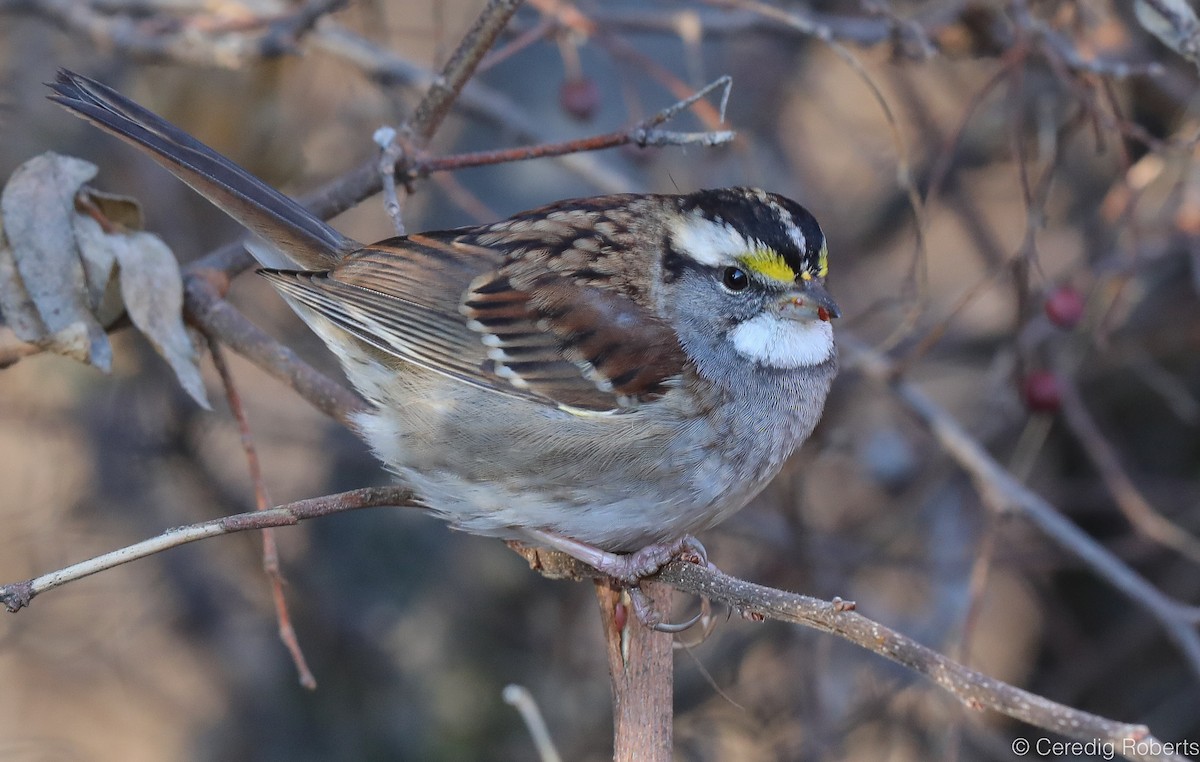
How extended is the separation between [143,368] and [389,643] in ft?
3.97

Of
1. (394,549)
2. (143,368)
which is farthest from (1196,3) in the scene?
(143,368)

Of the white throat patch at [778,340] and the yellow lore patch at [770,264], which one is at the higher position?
the yellow lore patch at [770,264]

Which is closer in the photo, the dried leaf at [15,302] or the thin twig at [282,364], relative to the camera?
the dried leaf at [15,302]

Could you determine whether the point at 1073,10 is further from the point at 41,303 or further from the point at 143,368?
the point at 143,368

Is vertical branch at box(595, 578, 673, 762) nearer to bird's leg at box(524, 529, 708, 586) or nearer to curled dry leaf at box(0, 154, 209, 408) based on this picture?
bird's leg at box(524, 529, 708, 586)

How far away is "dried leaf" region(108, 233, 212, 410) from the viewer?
245cm

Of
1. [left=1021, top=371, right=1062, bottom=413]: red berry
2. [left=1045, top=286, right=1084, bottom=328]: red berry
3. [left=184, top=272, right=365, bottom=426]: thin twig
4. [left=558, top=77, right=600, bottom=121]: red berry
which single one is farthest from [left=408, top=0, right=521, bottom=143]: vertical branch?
[left=1021, top=371, right=1062, bottom=413]: red berry

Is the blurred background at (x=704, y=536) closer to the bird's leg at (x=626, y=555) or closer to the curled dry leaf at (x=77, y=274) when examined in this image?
the curled dry leaf at (x=77, y=274)

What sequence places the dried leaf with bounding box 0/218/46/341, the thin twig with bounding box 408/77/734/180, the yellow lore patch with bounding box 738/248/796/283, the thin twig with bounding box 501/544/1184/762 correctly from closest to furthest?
the thin twig with bounding box 501/544/1184/762 → the thin twig with bounding box 408/77/734/180 → the dried leaf with bounding box 0/218/46/341 → the yellow lore patch with bounding box 738/248/796/283

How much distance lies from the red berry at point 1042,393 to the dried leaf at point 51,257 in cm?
232

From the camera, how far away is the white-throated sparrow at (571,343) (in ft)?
8.04

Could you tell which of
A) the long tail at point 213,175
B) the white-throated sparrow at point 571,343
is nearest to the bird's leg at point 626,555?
the white-throated sparrow at point 571,343

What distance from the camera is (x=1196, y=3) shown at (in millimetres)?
3582

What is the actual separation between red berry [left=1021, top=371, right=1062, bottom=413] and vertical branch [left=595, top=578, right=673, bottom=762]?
1568mm
